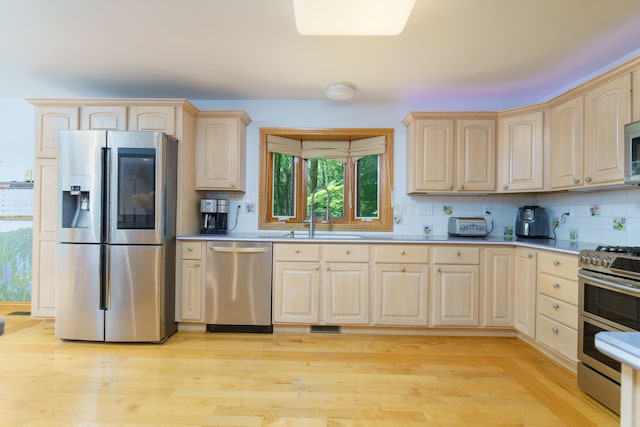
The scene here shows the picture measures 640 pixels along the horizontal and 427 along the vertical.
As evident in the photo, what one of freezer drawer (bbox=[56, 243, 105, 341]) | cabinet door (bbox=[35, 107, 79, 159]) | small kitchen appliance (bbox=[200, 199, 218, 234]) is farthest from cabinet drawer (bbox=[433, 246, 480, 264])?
cabinet door (bbox=[35, 107, 79, 159])

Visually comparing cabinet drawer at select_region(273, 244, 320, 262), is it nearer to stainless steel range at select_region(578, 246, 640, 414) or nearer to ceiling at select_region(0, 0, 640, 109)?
ceiling at select_region(0, 0, 640, 109)

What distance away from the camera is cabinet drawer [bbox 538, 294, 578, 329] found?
7.54ft

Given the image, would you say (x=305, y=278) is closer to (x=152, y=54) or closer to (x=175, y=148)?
(x=175, y=148)

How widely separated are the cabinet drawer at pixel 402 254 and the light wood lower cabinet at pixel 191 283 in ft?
5.27

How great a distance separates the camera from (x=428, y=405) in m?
1.96

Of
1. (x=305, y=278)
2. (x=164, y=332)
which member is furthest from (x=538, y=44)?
(x=164, y=332)

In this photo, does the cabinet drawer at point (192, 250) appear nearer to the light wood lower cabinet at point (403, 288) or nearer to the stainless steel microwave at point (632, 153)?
the light wood lower cabinet at point (403, 288)

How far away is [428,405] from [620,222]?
6.88 feet

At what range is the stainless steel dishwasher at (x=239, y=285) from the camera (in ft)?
10.0

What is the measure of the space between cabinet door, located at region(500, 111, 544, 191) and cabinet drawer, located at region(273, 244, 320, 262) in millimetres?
1921

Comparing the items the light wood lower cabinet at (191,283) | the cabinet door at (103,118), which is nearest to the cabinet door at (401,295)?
the light wood lower cabinet at (191,283)

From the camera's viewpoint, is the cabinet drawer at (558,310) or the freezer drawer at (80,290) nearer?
the cabinet drawer at (558,310)

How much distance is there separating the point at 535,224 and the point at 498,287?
0.77 metres

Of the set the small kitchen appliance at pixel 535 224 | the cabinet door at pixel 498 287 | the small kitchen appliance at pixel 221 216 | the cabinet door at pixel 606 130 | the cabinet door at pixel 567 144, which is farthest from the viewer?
the small kitchen appliance at pixel 221 216
